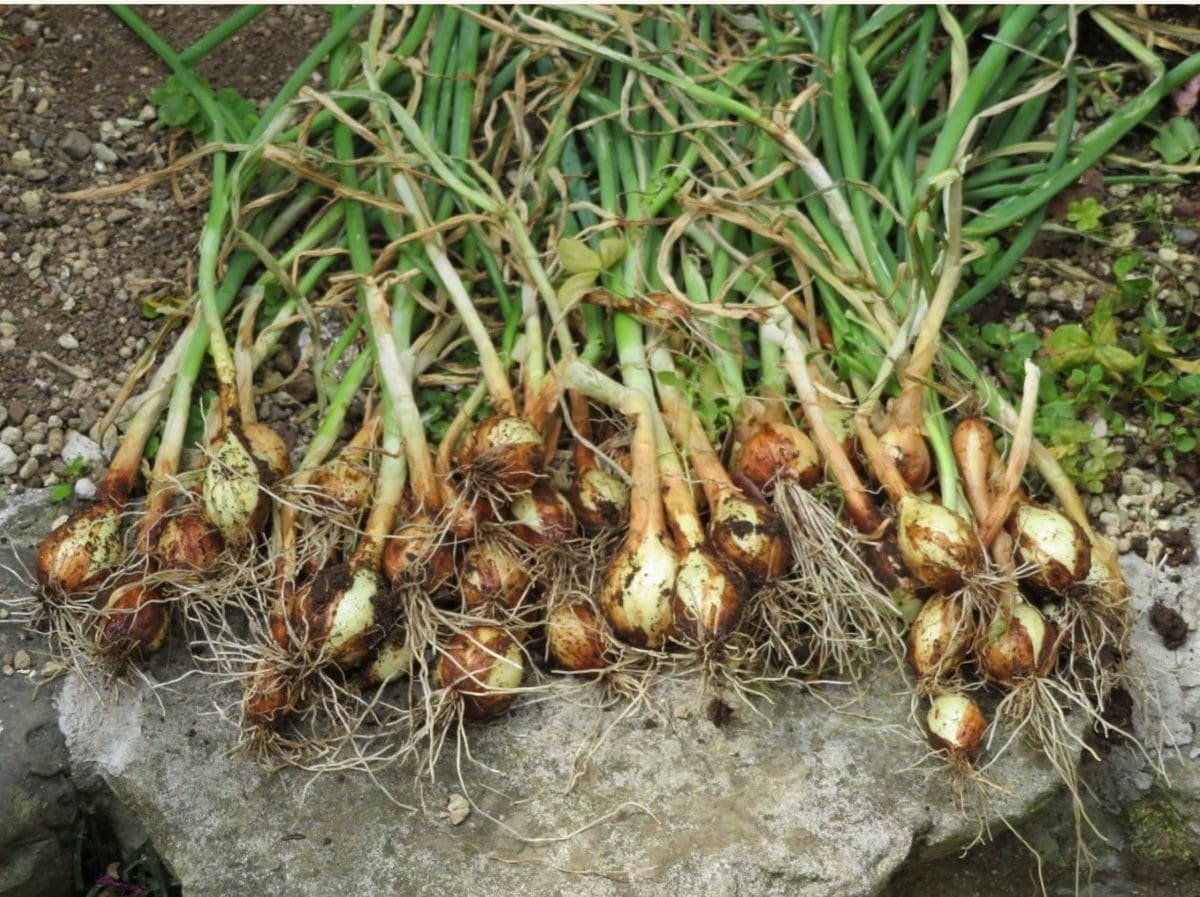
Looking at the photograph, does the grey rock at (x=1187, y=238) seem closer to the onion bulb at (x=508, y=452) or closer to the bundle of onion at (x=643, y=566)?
the bundle of onion at (x=643, y=566)

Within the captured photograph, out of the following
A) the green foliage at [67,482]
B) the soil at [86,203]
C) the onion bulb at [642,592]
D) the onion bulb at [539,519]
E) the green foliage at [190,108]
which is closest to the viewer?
the onion bulb at [642,592]

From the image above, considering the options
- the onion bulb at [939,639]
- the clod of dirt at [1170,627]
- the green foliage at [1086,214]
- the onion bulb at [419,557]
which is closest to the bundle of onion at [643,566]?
the onion bulb at [419,557]

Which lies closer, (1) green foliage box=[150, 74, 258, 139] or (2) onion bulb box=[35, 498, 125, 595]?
(2) onion bulb box=[35, 498, 125, 595]

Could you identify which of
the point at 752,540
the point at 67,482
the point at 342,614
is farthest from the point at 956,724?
the point at 67,482

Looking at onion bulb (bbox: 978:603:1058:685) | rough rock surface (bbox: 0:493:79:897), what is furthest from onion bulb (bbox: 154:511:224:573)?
onion bulb (bbox: 978:603:1058:685)

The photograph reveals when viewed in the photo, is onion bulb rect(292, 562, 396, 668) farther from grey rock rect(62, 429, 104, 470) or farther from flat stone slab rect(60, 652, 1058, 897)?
grey rock rect(62, 429, 104, 470)

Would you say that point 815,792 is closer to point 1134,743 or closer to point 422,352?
point 1134,743
